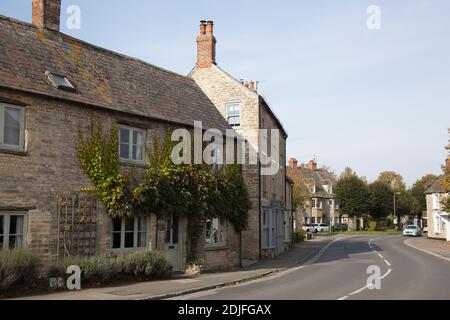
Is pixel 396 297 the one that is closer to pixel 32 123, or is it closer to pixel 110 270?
pixel 110 270

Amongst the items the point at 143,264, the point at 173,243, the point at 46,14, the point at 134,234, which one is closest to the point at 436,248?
the point at 173,243

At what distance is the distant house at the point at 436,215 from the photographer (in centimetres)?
5197

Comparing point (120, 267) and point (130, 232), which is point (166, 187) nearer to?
point (130, 232)

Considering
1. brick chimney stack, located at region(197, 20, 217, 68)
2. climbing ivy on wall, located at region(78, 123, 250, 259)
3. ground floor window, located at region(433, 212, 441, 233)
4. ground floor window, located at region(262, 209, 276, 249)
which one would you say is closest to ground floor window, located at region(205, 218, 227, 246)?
climbing ivy on wall, located at region(78, 123, 250, 259)

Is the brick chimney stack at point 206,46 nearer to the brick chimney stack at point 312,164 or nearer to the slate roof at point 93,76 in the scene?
the slate roof at point 93,76

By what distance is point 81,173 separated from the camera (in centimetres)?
1664

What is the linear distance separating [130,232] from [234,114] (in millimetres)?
12628

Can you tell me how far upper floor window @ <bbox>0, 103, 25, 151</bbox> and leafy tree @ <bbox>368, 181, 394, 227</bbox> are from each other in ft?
228

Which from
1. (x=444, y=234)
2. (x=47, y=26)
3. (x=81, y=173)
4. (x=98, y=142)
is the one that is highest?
(x=47, y=26)

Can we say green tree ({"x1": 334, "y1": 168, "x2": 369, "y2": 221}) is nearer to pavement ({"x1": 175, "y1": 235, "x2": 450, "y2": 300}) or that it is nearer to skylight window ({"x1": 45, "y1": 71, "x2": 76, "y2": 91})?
pavement ({"x1": 175, "y1": 235, "x2": 450, "y2": 300})

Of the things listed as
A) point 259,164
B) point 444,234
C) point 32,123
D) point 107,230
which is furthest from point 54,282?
point 444,234

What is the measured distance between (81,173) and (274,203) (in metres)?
16.2

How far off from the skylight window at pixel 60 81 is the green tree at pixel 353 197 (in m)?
66.3

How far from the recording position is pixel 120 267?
53.0 feet
